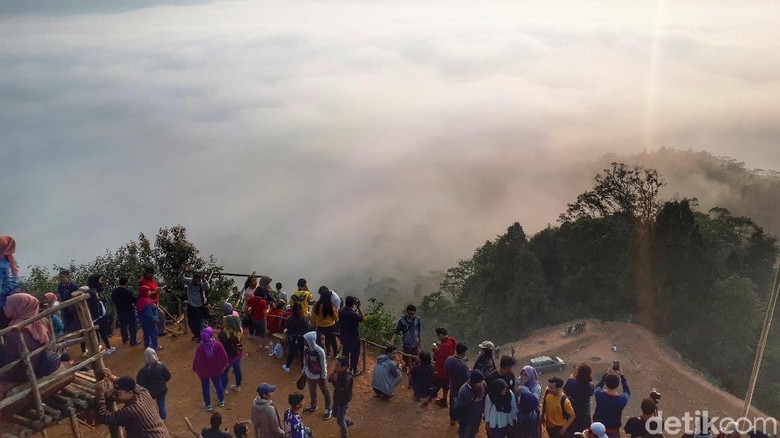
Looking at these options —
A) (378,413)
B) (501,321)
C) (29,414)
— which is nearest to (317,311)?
(378,413)

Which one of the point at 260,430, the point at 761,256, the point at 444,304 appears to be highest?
the point at 260,430

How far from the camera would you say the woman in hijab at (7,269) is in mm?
7512

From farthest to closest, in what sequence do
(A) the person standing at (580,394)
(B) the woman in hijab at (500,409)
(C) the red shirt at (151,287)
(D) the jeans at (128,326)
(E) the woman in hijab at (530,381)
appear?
(D) the jeans at (128,326) < (C) the red shirt at (151,287) < (E) the woman in hijab at (530,381) < (A) the person standing at (580,394) < (B) the woman in hijab at (500,409)

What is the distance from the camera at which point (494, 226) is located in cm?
15288

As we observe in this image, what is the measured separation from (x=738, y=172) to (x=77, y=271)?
106 metres

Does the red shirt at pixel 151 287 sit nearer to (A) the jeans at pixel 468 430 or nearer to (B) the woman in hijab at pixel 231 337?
(B) the woman in hijab at pixel 231 337

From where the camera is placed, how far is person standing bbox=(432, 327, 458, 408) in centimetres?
1000

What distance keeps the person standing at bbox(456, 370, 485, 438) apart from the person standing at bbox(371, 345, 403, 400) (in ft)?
8.09

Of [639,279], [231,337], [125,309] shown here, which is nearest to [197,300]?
[125,309]

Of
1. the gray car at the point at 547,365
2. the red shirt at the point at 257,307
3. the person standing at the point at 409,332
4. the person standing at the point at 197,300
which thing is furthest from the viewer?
the gray car at the point at 547,365

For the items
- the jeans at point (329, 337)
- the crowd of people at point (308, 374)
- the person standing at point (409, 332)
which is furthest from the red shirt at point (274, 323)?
the person standing at point (409, 332)

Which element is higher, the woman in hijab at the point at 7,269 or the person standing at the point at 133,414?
the woman in hijab at the point at 7,269

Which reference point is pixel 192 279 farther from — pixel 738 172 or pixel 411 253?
pixel 411 253

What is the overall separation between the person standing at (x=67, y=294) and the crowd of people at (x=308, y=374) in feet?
0.07
